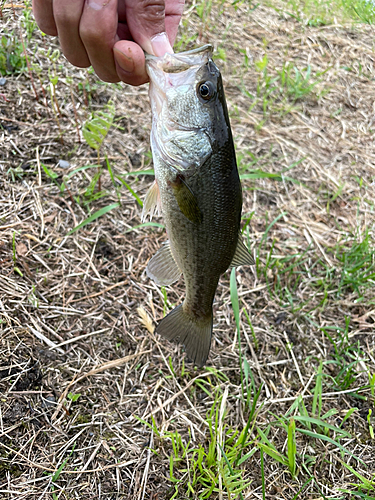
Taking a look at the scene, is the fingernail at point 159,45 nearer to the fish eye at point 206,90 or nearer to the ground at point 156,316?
the fish eye at point 206,90

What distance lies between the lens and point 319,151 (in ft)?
14.3

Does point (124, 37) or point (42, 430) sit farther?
point (42, 430)

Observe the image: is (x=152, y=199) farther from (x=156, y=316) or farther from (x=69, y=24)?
(x=156, y=316)

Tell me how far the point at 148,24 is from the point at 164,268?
113 cm

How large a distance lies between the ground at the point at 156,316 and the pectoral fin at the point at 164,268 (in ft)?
1.91

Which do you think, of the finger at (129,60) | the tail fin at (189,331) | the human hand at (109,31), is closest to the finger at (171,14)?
the human hand at (109,31)

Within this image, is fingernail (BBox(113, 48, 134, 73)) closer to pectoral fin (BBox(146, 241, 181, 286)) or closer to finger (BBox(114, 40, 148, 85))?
finger (BBox(114, 40, 148, 85))

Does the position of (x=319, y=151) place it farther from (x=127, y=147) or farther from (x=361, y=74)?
(x=127, y=147)

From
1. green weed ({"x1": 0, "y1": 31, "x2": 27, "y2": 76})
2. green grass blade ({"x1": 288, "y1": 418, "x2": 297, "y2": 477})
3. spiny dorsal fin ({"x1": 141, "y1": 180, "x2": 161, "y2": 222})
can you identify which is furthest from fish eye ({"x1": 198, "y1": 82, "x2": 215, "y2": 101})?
green weed ({"x1": 0, "y1": 31, "x2": 27, "y2": 76})

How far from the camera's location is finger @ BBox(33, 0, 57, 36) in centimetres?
185

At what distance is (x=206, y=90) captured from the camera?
6.33 feet

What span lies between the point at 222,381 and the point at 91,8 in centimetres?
214

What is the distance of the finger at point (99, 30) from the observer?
175 cm

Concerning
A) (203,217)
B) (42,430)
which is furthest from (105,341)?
(203,217)
